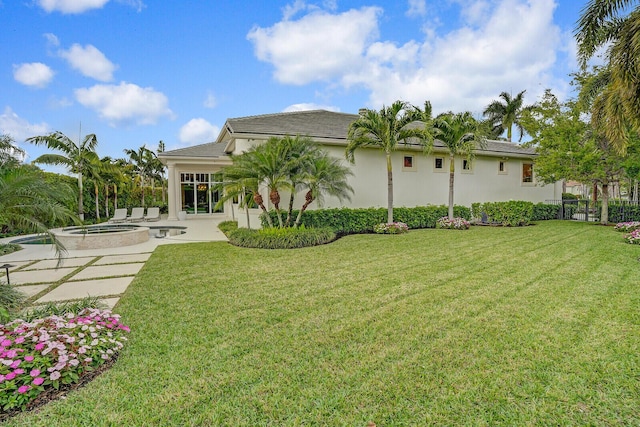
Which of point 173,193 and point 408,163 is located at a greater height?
point 408,163

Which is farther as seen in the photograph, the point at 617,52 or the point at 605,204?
the point at 605,204

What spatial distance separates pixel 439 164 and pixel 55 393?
62.0 ft

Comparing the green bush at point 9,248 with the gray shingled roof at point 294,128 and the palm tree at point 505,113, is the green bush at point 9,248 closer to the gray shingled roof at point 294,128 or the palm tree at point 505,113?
the gray shingled roof at point 294,128

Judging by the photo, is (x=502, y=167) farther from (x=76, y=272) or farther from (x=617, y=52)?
(x=76, y=272)

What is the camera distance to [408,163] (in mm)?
17844

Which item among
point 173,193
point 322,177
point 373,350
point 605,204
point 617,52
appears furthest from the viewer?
point 173,193

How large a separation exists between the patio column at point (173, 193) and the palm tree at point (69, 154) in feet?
15.6

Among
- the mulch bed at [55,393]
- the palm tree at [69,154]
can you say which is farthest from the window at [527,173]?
the palm tree at [69,154]

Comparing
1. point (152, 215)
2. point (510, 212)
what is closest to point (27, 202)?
point (152, 215)

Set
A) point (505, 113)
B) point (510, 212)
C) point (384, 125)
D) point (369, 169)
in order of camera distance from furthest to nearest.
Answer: point (505, 113) → point (510, 212) → point (369, 169) → point (384, 125)

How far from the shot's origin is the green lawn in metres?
2.80

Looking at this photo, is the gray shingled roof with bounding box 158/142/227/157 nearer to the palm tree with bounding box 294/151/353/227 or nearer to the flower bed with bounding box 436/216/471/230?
the palm tree with bounding box 294/151/353/227

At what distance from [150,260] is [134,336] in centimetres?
551

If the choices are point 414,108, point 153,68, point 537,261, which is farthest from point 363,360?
point 153,68
